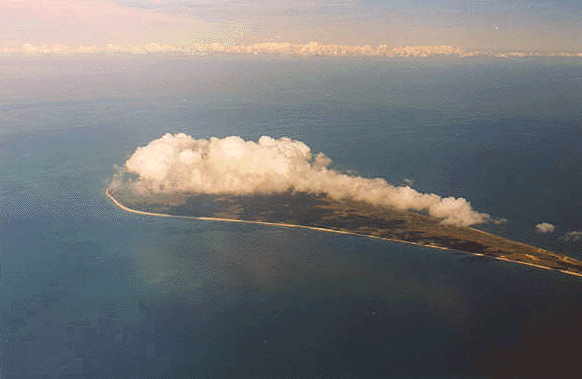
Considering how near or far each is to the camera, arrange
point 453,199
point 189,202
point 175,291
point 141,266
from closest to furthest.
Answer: point 175,291
point 141,266
point 453,199
point 189,202

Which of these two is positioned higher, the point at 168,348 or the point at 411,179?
the point at 411,179

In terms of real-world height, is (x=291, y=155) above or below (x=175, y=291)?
above

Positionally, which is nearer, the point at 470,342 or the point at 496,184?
the point at 470,342

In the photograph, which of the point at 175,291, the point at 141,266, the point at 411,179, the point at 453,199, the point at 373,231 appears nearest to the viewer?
the point at 175,291

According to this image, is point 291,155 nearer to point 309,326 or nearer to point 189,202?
point 189,202

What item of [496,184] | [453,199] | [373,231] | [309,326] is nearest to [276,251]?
[373,231]

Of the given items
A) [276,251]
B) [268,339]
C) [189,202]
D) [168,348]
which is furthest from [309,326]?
[189,202]

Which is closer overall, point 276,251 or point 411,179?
point 276,251

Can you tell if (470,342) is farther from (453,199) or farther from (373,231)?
(453,199)

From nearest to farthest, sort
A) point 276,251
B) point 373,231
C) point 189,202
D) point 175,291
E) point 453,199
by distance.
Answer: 1. point 175,291
2. point 276,251
3. point 373,231
4. point 453,199
5. point 189,202
